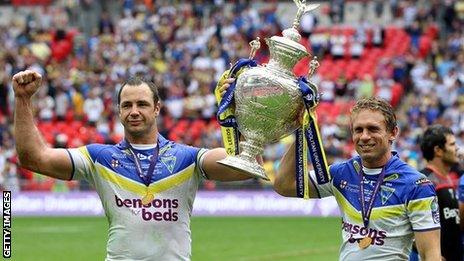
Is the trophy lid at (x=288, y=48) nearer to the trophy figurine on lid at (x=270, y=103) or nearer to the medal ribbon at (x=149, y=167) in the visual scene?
the trophy figurine on lid at (x=270, y=103)

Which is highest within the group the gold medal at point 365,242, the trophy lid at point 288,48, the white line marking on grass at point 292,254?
the white line marking on grass at point 292,254

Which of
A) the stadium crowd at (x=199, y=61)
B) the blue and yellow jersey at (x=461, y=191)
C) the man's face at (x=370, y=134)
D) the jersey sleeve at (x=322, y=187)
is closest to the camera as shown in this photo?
the man's face at (x=370, y=134)

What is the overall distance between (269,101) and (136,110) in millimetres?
861

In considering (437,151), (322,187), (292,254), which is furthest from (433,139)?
(292,254)

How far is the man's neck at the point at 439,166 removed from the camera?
8.63 metres

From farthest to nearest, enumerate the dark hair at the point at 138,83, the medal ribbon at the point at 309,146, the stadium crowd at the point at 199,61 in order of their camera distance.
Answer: the stadium crowd at the point at 199,61 < the dark hair at the point at 138,83 < the medal ribbon at the point at 309,146

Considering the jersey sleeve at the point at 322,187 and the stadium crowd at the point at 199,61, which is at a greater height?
the stadium crowd at the point at 199,61

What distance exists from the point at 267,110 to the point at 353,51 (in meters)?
24.3

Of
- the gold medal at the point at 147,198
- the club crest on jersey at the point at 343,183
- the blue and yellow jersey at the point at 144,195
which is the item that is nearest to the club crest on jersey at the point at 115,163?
the blue and yellow jersey at the point at 144,195

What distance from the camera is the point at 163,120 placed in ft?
89.6

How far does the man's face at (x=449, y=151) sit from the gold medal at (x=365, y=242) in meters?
2.47

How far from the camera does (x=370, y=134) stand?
20.4ft

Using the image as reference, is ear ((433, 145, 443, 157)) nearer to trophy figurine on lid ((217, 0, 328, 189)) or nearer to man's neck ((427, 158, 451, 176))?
man's neck ((427, 158, 451, 176))

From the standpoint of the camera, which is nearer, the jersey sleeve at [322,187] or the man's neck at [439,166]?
the jersey sleeve at [322,187]
